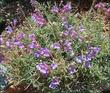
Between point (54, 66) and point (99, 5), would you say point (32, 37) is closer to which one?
point (54, 66)

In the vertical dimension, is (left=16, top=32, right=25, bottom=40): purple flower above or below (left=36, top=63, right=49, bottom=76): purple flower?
above

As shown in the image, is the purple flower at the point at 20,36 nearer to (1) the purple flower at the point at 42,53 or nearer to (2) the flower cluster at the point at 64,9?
(1) the purple flower at the point at 42,53

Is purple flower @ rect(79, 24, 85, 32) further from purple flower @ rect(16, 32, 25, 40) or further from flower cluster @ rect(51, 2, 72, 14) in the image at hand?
purple flower @ rect(16, 32, 25, 40)

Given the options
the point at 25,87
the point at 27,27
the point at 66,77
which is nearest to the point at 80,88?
the point at 66,77

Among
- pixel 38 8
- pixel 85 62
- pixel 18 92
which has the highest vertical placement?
pixel 38 8

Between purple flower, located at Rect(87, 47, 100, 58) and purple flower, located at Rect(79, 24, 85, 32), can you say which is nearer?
purple flower, located at Rect(87, 47, 100, 58)

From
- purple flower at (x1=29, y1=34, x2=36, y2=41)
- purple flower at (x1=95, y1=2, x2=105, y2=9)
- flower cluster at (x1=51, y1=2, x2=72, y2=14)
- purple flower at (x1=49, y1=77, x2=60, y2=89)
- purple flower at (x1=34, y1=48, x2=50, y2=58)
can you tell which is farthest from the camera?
purple flower at (x1=95, y1=2, x2=105, y2=9)

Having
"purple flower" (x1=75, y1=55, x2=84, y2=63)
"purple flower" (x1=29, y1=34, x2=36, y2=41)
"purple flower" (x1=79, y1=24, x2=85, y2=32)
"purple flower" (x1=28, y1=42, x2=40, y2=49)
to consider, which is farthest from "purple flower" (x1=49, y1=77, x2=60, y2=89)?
"purple flower" (x1=79, y1=24, x2=85, y2=32)

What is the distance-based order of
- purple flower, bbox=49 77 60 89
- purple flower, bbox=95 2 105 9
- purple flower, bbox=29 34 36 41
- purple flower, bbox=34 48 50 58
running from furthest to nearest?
purple flower, bbox=95 2 105 9 < purple flower, bbox=29 34 36 41 < purple flower, bbox=34 48 50 58 < purple flower, bbox=49 77 60 89

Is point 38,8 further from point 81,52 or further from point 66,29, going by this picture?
point 81,52
